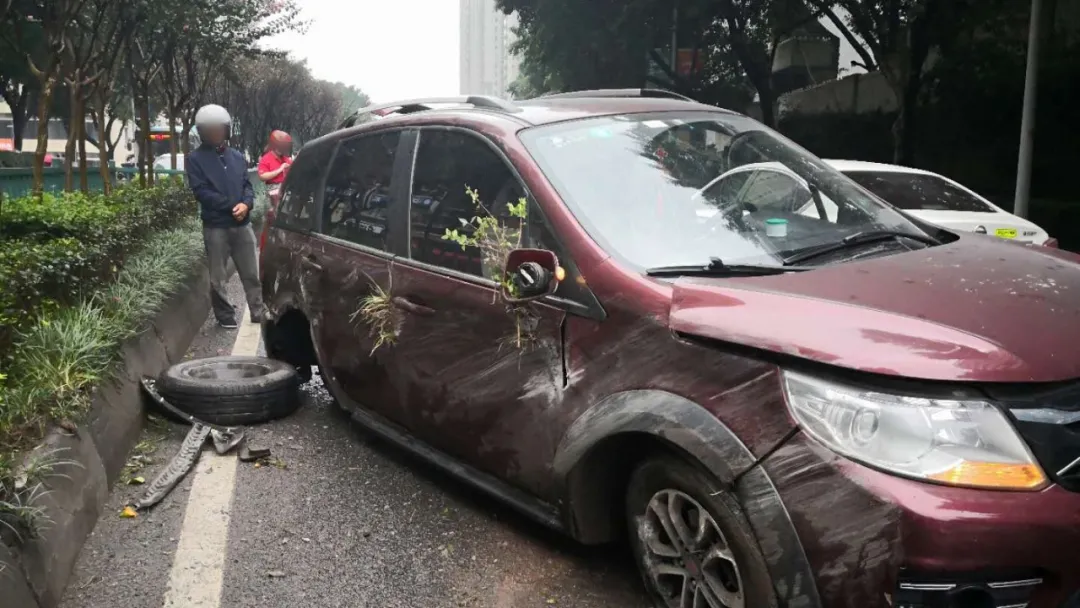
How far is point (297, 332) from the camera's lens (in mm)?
5465

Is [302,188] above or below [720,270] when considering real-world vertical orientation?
above

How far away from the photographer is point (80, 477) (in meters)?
3.70

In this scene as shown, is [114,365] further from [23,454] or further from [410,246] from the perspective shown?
[410,246]

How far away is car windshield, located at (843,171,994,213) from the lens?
838cm

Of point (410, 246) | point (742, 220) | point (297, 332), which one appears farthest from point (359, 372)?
point (742, 220)

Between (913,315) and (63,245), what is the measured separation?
18.0 ft

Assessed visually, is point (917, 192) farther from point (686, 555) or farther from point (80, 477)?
point (80, 477)

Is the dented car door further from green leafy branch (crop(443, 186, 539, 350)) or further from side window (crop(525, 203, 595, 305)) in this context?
side window (crop(525, 203, 595, 305))

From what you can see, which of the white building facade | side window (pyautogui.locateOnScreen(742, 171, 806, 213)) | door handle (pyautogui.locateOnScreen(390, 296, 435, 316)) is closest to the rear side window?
door handle (pyautogui.locateOnScreen(390, 296, 435, 316))

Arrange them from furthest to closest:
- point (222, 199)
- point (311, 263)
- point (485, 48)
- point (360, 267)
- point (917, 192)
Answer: point (485, 48) < point (917, 192) < point (222, 199) < point (311, 263) < point (360, 267)

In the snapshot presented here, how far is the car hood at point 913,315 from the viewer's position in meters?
2.19

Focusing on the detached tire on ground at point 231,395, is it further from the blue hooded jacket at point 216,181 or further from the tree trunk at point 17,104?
the tree trunk at point 17,104

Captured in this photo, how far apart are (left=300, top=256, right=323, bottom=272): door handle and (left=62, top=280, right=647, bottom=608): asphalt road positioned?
98 cm

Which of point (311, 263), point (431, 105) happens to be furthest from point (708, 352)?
point (311, 263)
